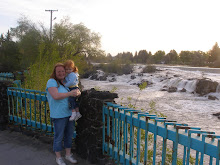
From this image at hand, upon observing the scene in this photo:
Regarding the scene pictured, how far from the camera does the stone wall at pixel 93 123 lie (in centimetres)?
336

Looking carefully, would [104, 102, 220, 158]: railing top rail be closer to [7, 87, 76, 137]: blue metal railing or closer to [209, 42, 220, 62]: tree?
[7, 87, 76, 137]: blue metal railing

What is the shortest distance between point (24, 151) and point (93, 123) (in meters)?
1.66

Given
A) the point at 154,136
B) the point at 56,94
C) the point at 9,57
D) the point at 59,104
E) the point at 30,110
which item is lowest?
the point at 30,110

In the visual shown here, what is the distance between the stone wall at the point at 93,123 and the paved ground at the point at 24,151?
0.24 m

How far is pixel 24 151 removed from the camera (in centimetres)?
389

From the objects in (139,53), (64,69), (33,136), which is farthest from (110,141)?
(139,53)

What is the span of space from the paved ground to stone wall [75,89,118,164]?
235mm

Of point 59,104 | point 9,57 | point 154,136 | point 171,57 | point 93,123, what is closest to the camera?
point 154,136

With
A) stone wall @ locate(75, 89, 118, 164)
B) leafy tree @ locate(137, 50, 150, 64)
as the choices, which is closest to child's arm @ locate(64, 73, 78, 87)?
stone wall @ locate(75, 89, 118, 164)

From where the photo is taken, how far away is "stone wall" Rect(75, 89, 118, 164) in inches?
132

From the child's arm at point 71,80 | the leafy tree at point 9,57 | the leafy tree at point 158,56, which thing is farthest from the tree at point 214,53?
the child's arm at point 71,80

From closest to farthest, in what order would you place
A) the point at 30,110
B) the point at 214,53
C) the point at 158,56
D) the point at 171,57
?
the point at 30,110
the point at 214,53
the point at 171,57
the point at 158,56

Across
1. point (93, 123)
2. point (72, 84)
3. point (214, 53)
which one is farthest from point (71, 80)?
point (214, 53)

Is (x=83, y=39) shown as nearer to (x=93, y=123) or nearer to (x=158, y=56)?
(x=93, y=123)
